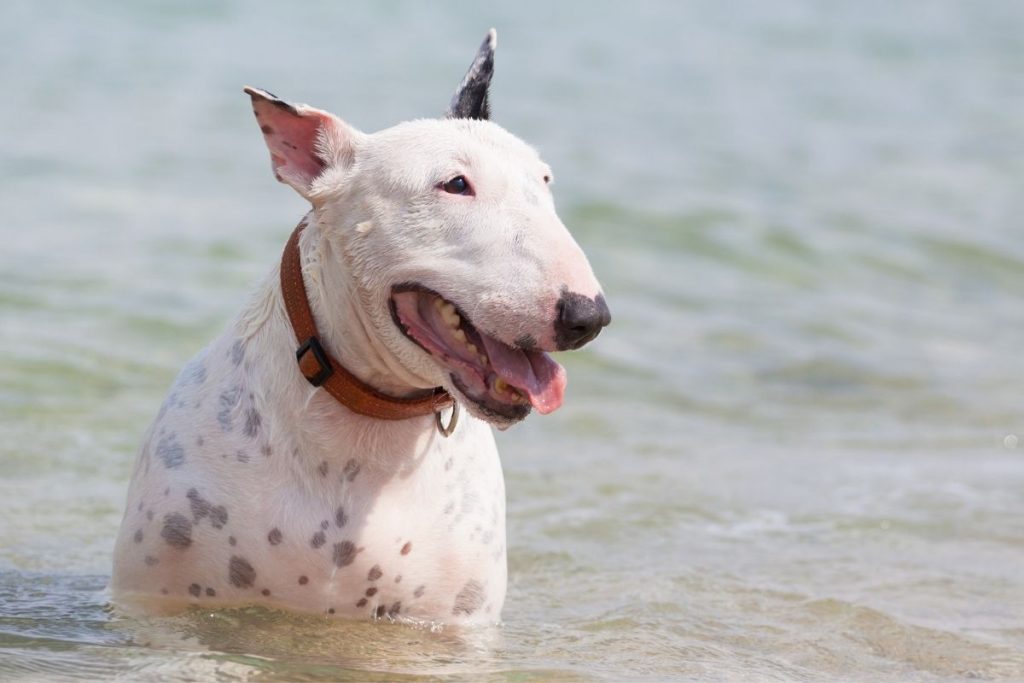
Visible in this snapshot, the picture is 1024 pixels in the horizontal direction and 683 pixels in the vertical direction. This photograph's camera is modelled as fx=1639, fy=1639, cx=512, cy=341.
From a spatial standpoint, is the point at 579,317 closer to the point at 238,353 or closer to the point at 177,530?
the point at 238,353

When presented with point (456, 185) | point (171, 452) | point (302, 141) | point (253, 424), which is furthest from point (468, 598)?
point (302, 141)

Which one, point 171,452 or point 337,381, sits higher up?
point 337,381

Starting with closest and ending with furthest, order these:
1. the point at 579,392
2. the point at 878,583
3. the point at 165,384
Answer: the point at 878,583 < the point at 165,384 < the point at 579,392

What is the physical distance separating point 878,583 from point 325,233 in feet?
8.51

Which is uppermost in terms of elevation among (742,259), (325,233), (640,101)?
(640,101)

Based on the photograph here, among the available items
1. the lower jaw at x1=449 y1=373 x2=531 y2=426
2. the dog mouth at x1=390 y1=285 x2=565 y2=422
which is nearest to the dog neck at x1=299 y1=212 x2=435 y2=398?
the dog mouth at x1=390 y1=285 x2=565 y2=422

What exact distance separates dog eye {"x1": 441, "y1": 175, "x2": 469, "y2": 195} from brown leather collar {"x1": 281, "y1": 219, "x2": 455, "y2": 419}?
463 millimetres

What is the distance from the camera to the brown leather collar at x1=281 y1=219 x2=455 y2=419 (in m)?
4.02

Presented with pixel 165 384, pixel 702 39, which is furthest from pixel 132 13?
pixel 165 384

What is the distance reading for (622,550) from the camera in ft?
19.6

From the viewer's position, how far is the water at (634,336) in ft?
15.7

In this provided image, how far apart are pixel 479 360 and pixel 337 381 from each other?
0.41 metres

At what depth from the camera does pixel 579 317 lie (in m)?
3.55

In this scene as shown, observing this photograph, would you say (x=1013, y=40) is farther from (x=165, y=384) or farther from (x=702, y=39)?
(x=165, y=384)
